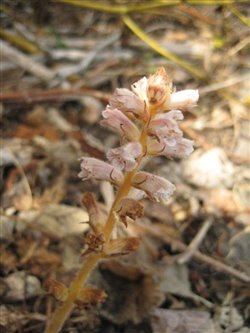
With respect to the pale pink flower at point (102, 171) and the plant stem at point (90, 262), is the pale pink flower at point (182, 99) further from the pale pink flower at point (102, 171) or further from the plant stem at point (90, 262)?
the pale pink flower at point (102, 171)

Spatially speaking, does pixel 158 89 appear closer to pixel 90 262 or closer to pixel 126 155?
pixel 126 155

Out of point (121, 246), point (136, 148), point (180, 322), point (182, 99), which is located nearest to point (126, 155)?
point (136, 148)

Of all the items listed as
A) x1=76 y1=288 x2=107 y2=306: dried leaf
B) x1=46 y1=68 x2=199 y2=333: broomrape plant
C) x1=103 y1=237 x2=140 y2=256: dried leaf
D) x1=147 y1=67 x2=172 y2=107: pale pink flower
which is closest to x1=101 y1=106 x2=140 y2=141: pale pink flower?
x1=46 y1=68 x2=199 y2=333: broomrape plant

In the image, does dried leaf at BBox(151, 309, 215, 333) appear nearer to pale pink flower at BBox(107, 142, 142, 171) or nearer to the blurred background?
the blurred background

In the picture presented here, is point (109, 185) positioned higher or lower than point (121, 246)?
higher

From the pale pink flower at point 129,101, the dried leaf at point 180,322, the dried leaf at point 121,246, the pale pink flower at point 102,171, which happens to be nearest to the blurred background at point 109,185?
the dried leaf at point 180,322

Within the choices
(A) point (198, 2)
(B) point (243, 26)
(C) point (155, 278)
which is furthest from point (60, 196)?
(B) point (243, 26)

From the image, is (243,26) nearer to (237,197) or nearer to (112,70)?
(112,70)
